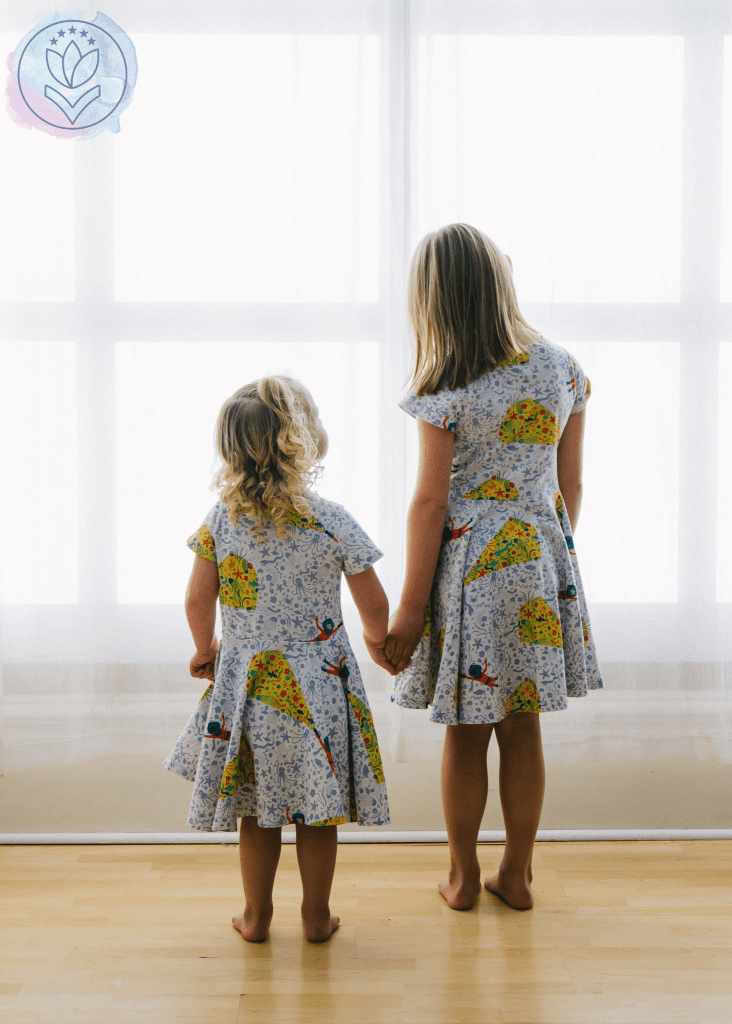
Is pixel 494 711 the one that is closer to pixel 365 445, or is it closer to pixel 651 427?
pixel 365 445

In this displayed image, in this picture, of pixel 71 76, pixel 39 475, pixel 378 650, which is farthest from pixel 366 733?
pixel 71 76

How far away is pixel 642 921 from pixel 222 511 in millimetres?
1097

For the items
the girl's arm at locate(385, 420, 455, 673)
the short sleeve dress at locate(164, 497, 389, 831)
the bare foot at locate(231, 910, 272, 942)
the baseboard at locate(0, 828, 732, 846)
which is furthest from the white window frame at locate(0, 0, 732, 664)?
the bare foot at locate(231, 910, 272, 942)

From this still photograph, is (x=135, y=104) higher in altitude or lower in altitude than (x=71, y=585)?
higher

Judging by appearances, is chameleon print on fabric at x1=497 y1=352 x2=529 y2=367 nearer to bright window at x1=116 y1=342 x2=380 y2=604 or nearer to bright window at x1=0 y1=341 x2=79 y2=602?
bright window at x1=116 y1=342 x2=380 y2=604

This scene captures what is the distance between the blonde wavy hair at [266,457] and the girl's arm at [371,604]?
0.16m

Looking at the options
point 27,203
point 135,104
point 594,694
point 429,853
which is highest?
point 135,104

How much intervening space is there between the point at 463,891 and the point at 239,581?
2.48 feet

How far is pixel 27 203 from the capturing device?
81.5 inches

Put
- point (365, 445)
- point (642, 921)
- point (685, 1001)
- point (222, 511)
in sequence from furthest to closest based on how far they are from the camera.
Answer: point (365, 445)
point (642, 921)
point (222, 511)
point (685, 1001)

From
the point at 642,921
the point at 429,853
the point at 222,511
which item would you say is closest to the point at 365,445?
the point at 222,511

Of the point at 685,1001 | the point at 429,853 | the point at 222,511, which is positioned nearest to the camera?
the point at 685,1001

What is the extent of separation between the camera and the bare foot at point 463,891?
67.7 inches

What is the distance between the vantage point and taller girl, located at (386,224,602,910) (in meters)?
1.58
